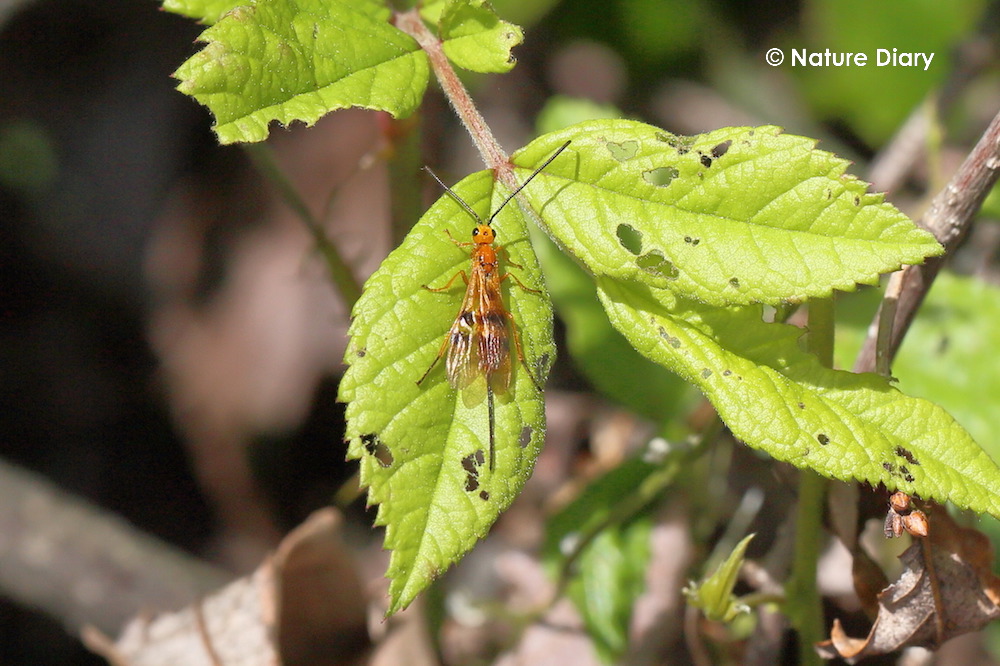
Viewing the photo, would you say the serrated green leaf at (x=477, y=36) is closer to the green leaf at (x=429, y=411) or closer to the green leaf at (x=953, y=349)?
the green leaf at (x=429, y=411)

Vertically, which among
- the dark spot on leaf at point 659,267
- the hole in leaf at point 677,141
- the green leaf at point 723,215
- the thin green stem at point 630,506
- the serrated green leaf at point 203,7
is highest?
the serrated green leaf at point 203,7

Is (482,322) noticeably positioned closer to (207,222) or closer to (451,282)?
(451,282)

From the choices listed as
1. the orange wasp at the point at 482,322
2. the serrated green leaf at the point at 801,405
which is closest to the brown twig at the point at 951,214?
the serrated green leaf at the point at 801,405

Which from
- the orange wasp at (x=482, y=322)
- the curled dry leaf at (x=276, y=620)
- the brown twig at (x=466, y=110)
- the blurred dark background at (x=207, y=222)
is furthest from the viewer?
the blurred dark background at (x=207, y=222)

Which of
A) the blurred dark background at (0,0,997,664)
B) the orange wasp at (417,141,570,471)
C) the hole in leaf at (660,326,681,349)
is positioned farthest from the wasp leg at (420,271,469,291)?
the blurred dark background at (0,0,997,664)

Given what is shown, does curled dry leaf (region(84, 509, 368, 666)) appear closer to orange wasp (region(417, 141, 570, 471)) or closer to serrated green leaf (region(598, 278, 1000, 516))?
orange wasp (region(417, 141, 570, 471))

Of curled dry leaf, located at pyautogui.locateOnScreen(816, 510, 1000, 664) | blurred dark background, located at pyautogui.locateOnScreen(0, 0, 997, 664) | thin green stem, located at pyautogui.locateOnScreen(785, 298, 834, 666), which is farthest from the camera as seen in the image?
blurred dark background, located at pyautogui.locateOnScreen(0, 0, 997, 664)
